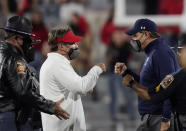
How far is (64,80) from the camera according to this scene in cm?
547

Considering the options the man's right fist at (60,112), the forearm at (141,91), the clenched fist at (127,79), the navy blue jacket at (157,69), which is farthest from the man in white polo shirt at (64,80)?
the navy blue jacket at (157,69)

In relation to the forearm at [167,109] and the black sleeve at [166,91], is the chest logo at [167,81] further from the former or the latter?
the forearm at [167,109]

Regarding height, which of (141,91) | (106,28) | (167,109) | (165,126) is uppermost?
(141,91)

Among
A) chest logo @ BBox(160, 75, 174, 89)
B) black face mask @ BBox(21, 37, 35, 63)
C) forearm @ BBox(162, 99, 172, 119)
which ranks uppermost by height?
black face mask @ BBox(21, 37, 35, 63)

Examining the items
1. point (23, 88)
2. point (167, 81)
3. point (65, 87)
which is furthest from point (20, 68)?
point (167, 81)

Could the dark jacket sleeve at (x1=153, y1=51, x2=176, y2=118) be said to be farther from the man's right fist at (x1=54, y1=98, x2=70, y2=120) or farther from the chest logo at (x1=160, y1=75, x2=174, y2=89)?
the man's right fist at (x1=54, y1=98, x2=70, y2=120)

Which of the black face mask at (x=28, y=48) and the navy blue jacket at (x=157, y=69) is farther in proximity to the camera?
the navy blue jacket at (x=157, y=69)

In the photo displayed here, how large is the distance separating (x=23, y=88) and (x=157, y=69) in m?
1.36

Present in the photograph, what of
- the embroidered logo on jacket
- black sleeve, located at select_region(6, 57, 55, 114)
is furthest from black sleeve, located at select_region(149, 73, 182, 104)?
the embroidered logo on jacket

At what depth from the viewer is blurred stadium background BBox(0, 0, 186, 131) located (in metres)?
10.6

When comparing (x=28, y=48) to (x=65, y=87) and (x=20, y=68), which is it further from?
(x=65, y=87)

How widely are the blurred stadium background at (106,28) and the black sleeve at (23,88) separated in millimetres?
4940

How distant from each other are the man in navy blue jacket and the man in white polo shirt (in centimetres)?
41

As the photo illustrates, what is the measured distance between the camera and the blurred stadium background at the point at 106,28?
10570 millimetres
